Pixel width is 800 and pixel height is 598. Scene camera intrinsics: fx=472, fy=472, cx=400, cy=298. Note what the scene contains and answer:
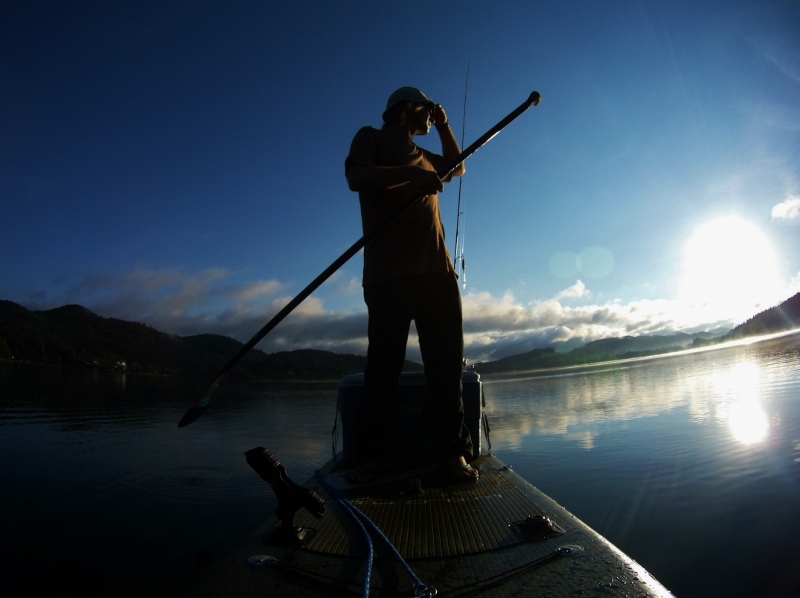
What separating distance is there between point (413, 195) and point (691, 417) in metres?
5.63

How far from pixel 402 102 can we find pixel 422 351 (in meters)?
1.80

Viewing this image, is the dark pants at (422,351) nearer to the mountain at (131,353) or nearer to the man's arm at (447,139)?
the man's arm at (447,139)

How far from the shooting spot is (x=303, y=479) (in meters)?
4.11

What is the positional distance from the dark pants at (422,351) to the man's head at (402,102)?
1259 millimetres

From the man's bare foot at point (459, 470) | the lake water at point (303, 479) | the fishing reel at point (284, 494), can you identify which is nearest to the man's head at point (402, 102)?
the man's bare foot at point (459, 470)

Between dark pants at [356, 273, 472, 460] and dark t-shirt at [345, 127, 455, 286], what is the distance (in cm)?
9

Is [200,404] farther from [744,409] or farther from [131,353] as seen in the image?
[131,353]

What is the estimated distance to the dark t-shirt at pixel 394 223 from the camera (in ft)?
10.4

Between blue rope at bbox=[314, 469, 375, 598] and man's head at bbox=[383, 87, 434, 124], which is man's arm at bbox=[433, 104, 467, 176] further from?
blue rope at bbox=[314, 469, 375, 598]

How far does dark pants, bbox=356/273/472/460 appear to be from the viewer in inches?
119

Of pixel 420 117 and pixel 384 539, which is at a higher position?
pixel 420 117

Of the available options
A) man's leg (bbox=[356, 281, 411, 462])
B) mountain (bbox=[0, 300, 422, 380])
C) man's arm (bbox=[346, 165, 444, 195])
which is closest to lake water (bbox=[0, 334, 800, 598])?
man's leg (bbox=[356, 281, 411, 462])

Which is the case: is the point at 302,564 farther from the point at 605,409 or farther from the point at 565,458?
the point at 605,409

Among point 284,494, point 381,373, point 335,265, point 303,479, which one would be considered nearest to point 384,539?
point 284,494
